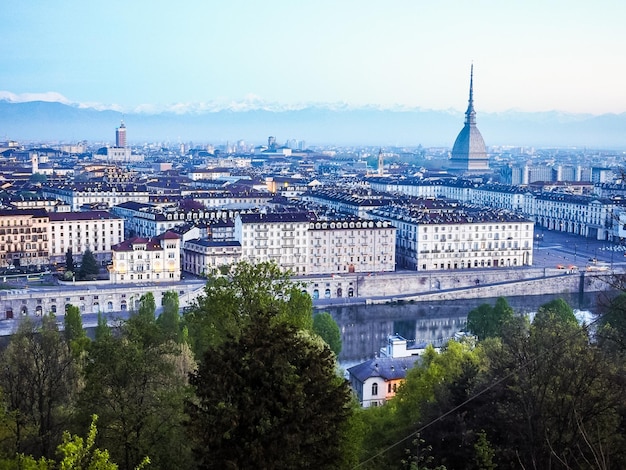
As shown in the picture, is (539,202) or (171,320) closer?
(171,320)

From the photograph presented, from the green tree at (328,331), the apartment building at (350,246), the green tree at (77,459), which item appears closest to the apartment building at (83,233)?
the apartment building at (350,246)

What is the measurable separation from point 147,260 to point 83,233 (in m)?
7.93

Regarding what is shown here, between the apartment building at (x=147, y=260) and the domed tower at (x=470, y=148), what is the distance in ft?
244

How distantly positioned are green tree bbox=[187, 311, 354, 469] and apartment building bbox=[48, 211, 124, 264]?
32155 millimetres

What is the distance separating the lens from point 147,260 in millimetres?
33969

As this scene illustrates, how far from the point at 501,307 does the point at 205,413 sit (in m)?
16.8

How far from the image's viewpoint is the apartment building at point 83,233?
40031mm

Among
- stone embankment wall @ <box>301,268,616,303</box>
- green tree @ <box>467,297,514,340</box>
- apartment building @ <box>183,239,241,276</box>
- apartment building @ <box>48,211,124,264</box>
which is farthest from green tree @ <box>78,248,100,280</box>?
green tree @ <box>467,297,514,340</box>

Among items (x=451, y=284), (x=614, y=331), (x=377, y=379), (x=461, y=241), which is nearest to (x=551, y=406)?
(x=614, y=331)

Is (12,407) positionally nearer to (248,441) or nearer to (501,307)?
(248,441)

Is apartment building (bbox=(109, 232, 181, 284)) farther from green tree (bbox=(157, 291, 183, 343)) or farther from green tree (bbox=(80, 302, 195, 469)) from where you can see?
green tree (bbox=(80, 302, 195, 469))

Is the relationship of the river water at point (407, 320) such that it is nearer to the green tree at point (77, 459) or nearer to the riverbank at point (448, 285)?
the riverbank at point (448, 285)

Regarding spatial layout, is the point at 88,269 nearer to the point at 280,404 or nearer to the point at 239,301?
the point at 239,301

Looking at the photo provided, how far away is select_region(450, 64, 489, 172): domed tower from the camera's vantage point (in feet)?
343
